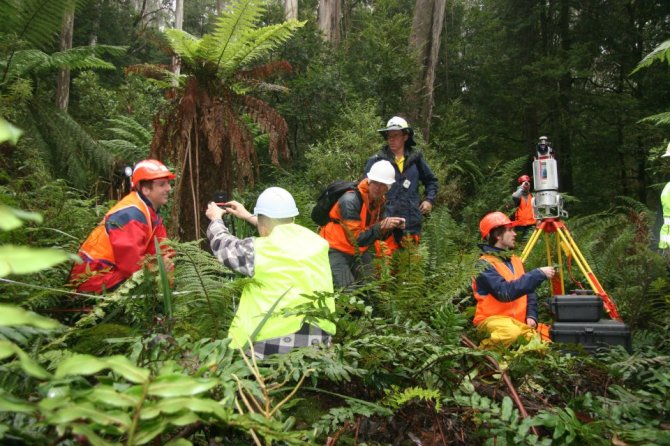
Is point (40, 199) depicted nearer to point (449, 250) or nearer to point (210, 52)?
point (210, 52)

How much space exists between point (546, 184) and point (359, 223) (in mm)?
1695

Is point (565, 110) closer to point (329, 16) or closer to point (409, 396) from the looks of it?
point (329, 16)

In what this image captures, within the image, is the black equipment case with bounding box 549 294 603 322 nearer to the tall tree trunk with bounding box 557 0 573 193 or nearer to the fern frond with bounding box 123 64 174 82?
the fern frond with bounding box 123 64 174 82

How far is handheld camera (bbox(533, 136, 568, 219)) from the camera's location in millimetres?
4691

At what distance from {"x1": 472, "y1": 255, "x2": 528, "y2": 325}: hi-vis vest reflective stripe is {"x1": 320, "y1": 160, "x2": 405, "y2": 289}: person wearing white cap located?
1.01 metres

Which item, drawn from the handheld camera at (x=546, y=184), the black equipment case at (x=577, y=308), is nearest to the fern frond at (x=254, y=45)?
the handheld camera at (x=546, y=184)

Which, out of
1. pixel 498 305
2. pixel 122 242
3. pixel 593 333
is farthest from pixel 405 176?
pixel 122 242

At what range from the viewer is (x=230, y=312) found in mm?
3014

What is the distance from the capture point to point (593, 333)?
361 cm

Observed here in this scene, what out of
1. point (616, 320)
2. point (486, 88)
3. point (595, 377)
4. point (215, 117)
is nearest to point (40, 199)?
point (215, 117)

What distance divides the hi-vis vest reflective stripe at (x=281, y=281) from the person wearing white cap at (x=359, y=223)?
6.12 feet

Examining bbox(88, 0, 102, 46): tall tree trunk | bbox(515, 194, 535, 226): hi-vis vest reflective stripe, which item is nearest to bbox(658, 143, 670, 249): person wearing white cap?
bbox(515, 194, 535, 226): hi-vis vest reflective stripe

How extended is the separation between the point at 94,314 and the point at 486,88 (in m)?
17.3

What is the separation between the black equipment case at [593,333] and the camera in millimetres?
3527
